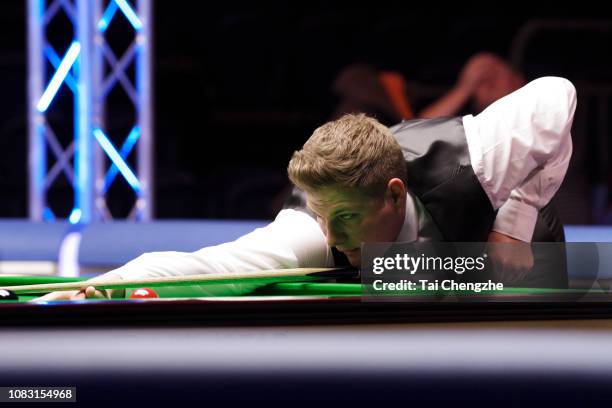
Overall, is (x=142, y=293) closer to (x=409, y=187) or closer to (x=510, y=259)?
(x=510, y=259)

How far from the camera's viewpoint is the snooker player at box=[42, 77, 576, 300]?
1.22 m

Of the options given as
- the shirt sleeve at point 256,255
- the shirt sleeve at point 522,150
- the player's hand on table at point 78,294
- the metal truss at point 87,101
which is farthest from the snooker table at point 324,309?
the metal truss at point 87,101

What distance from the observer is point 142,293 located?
1046 millimetres

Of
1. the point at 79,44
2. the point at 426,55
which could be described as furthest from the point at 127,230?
the point at 426,55

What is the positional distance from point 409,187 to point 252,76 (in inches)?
107

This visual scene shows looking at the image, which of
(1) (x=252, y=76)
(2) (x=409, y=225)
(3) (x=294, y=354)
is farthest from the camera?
(1) (x=252, y=76)

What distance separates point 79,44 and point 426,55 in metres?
1.91

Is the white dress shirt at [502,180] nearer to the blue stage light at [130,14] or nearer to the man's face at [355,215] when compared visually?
the man's face at [355,215]

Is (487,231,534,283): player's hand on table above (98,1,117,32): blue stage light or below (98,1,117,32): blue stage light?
below

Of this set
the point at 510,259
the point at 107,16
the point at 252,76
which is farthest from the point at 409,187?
the point at 252,76

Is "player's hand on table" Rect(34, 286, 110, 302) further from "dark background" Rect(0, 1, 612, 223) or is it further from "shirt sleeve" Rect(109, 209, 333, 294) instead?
"dark background" Rect(0, 1, 612, 223)

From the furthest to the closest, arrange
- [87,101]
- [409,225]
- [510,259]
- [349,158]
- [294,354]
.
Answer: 1. [87,101]
2. [409,225]
3. [349,158]
4. [510,259]
5. [294,354]

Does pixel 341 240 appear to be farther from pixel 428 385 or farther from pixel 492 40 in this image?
pixel 492 40

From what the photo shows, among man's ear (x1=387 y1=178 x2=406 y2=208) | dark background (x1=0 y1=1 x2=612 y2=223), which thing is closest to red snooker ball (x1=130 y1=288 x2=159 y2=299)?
man's ear (x1=387 y1=178 x2=406 y2=208)
